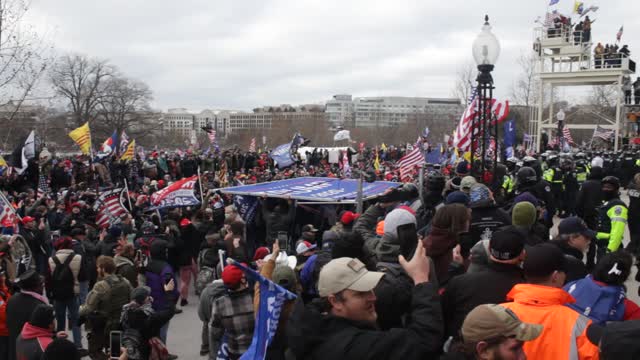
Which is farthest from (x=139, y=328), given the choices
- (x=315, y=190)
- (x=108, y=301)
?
(x=315, y=190)

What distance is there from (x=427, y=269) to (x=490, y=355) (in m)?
0.68

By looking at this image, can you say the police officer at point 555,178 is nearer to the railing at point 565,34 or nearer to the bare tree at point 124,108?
the railing at point 565,34

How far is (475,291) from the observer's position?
3.30 metres

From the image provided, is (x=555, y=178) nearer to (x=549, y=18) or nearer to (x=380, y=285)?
(x=380, y=285)

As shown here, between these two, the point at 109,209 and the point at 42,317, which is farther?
the point at 109,209

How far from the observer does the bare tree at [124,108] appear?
63469mm

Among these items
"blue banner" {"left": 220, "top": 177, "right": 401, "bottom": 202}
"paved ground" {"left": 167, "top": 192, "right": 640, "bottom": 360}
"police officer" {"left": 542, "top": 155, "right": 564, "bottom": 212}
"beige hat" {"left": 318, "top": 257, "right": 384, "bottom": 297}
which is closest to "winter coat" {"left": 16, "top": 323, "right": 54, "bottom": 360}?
"paved ground" {"left": 167, "top": 192, "right": 640, "bottom": 360}

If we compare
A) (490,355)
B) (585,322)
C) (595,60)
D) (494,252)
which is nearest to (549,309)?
(585,322)

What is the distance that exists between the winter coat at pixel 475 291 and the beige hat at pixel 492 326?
72 centimetres

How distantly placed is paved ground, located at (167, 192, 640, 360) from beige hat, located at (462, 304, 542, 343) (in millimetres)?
6057

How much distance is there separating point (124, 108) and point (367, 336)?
66629 mm

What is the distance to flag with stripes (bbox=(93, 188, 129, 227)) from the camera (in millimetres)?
11281

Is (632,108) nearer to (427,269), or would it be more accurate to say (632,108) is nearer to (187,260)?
(187,260)

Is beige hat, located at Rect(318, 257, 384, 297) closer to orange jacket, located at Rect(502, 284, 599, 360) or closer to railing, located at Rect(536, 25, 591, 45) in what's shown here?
orange jacket, located at Rect(502, 284, 599, 360)
